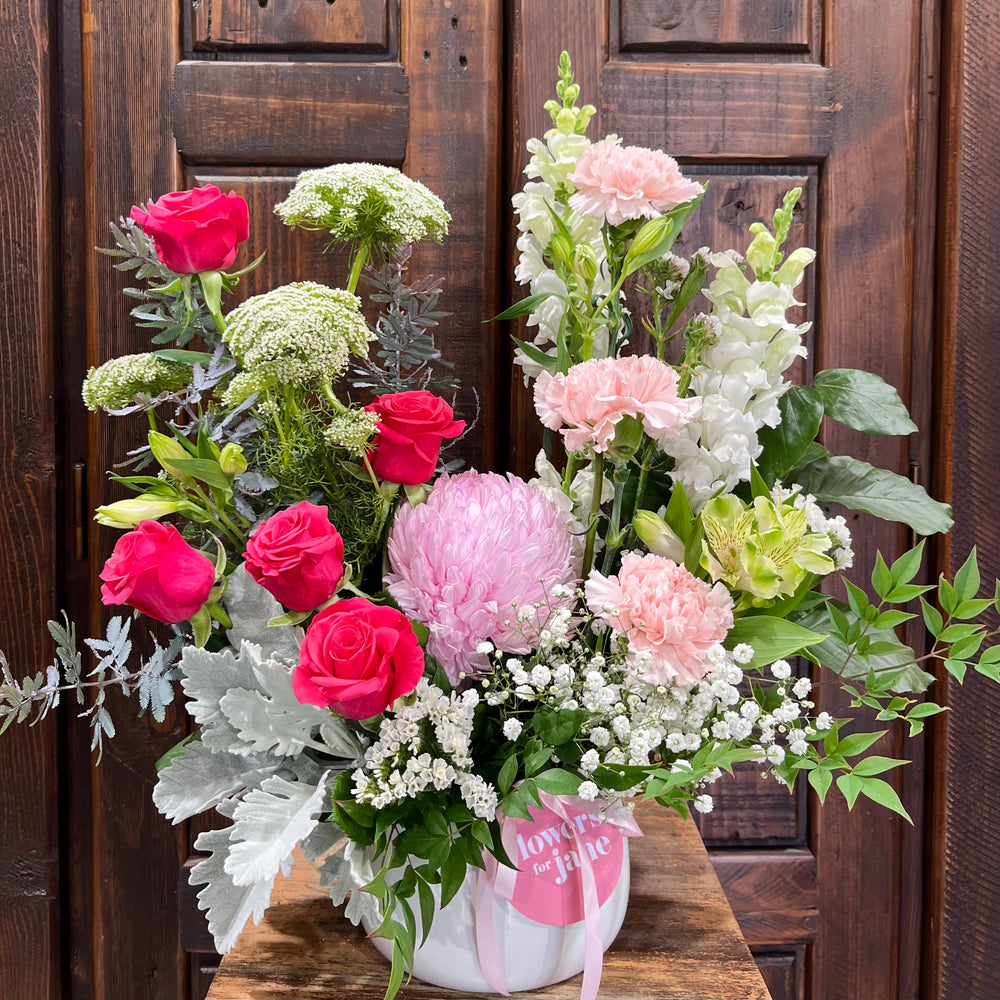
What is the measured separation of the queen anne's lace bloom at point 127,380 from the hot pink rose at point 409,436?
0.68ft

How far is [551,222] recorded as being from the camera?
2.08 ft

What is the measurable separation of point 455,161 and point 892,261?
0.50 meters

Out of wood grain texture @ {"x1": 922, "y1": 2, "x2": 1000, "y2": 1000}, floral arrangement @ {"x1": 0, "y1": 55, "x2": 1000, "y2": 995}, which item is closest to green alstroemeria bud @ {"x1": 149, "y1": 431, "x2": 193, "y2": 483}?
floral arrangement @ {"x1": 0, "y1": 55, "x2": 1000, "y2": 995}

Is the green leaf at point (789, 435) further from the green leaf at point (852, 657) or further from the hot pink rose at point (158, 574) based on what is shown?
the hot pink rose at point (158, 574)

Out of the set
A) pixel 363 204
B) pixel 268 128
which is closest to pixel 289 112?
pixel 268 128

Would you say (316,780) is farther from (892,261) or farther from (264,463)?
(892,261)

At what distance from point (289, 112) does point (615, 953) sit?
881mm

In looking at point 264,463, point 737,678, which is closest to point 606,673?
point 737,678

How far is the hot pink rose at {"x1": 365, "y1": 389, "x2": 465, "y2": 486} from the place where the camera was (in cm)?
57

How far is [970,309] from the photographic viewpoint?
90 centimetres

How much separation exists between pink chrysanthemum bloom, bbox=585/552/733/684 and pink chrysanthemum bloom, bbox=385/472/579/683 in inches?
2.0

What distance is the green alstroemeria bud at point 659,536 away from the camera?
556 millimetres

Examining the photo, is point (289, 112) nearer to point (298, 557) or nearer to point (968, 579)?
point (298, 557)

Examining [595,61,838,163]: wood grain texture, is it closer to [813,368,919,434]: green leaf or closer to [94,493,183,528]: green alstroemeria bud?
[813,368,919,434]: green leaf
